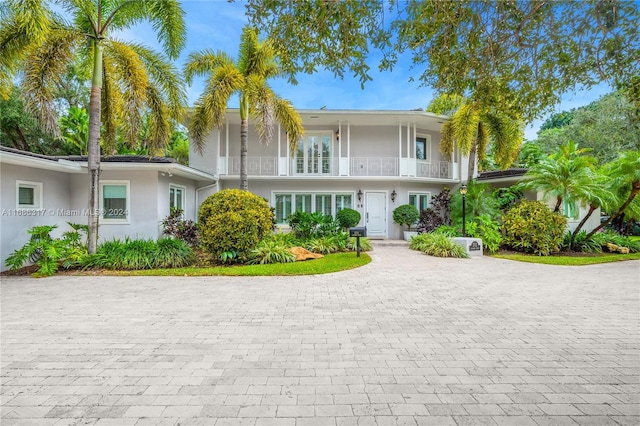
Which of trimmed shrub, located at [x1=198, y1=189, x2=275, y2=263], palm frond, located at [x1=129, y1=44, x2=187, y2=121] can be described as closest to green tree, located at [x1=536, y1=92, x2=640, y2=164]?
trimmed shrub, located at [x1=198, y1=189, x2=275, y2=263]

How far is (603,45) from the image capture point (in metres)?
3.56

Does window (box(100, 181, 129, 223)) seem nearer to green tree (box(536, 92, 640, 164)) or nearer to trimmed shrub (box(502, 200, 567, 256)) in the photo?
trimmed shrub (box(502, 200, 567, 256))

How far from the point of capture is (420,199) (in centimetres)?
1586

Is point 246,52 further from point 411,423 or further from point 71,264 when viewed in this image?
point 411,423

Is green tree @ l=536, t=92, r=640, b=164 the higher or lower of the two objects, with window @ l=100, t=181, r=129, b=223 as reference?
higher

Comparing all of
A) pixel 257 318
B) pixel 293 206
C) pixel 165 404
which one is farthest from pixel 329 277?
pixel 293 206

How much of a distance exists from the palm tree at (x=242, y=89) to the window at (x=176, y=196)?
223cm

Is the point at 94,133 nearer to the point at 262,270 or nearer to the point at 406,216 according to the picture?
the point at 262,270

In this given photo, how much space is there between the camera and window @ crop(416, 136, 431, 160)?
53.1ft

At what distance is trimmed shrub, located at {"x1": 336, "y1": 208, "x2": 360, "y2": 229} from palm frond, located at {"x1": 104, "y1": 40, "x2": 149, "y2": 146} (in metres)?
8.69

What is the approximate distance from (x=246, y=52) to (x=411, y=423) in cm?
1240

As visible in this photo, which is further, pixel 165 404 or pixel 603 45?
pixel 603 45

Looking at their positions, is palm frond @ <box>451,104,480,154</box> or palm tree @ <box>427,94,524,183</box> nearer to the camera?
palm frond @ <box>451,104,480,154</box>

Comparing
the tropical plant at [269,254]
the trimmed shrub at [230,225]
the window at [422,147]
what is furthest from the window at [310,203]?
the trimmed shrub at [230,225]
